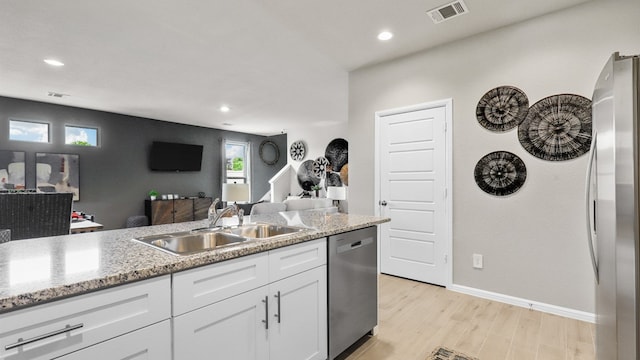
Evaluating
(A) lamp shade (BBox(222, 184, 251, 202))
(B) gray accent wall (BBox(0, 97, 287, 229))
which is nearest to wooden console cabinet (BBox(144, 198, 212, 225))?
(B) gray accent wall (BBox(0, 97, 287, 229))

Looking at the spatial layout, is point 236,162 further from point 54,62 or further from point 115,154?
point 54,62

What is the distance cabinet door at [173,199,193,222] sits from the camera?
6812 millimetres

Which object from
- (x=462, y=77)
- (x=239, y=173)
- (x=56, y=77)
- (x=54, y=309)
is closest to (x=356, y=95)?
(x=462, y=77)

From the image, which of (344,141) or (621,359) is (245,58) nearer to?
(621,359)

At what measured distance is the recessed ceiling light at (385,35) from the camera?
3.00 meters

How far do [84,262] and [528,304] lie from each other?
10.8ft

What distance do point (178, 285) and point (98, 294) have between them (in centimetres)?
25

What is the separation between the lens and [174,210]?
678cm

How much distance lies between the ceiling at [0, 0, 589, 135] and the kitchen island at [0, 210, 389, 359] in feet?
6.64

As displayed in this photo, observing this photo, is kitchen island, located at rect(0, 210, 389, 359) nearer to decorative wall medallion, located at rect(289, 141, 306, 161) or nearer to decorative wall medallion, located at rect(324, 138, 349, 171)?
decorative wall medallion, located at rect(324, 138, 349, 171)

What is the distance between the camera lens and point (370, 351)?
2.08m

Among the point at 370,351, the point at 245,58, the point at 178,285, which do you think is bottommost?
the point at 370,351

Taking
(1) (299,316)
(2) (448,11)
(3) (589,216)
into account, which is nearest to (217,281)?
(1) (299,316)

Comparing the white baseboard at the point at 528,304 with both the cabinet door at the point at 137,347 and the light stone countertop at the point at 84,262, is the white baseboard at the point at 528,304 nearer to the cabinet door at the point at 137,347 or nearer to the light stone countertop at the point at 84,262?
the light stone countertop at the point at 84,262
